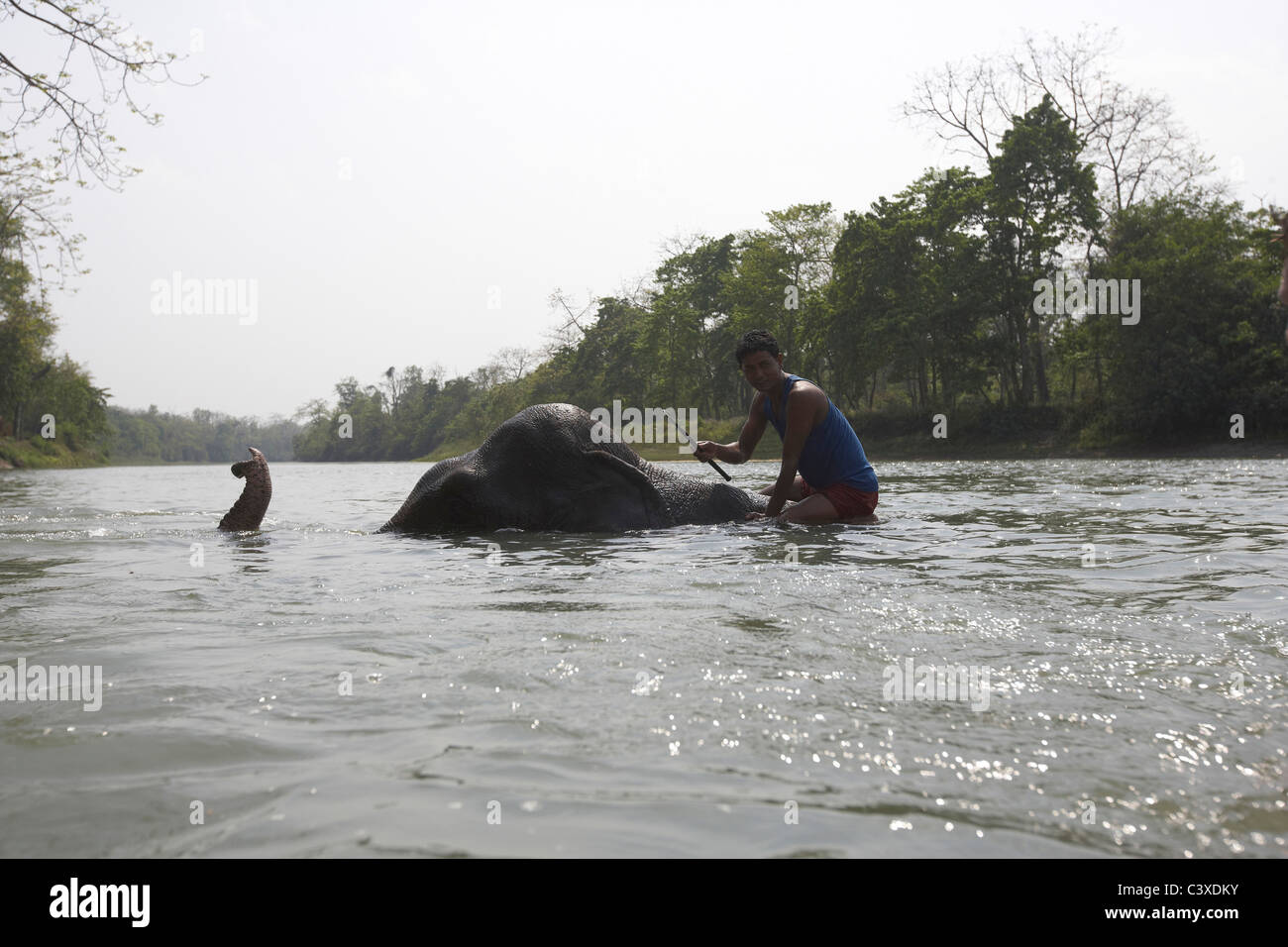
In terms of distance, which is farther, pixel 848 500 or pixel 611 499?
pixel 848 500

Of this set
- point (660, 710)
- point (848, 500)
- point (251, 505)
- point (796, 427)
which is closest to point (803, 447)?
point (796, 427)

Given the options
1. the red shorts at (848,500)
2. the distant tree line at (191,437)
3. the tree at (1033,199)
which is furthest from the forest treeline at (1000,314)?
the distant tree line at (191,437)

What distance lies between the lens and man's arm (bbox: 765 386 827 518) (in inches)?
274

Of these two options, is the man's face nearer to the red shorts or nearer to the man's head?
the man's head

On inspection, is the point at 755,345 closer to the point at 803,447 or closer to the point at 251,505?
the point at 803,447

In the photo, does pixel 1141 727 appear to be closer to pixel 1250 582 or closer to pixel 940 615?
pixel 940 615

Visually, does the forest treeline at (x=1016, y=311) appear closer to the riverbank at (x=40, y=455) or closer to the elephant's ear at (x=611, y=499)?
the elephant's ear at (x=611, y=499)

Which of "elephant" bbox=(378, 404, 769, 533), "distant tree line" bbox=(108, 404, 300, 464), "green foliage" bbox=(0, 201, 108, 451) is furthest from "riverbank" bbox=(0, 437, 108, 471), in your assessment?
"distant tree line" bbox=(108, 404, 300, 464)

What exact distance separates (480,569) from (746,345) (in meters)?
2.86

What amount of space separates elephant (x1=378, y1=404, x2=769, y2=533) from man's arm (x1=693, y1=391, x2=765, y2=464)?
53 centimetres

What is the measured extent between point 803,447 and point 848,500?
653 mm

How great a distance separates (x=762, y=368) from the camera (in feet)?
22.8

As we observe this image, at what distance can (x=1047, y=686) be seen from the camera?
2.62 meters

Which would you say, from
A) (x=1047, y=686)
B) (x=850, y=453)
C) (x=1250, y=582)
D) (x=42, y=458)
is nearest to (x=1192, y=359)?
(x=850, y=453)
